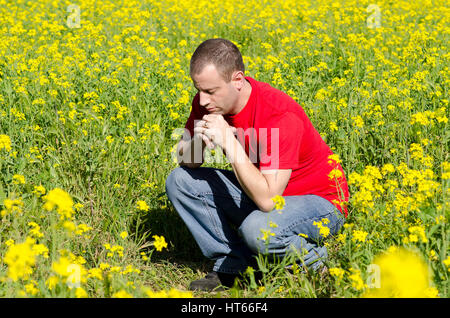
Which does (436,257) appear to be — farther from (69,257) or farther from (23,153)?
(23,153)

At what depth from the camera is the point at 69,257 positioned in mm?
2893

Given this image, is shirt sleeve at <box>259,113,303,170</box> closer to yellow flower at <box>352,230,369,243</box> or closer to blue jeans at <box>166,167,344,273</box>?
blue jeans at <box>166,167,344,273</box>

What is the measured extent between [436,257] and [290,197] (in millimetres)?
860

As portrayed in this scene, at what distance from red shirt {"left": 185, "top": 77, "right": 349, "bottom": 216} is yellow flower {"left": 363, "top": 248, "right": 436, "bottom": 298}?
791 millimetres

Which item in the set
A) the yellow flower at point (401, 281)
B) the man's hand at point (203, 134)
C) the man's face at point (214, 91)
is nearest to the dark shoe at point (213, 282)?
the man's hand at point (203, 134)

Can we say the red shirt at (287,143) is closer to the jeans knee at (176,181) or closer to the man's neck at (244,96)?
the man's neck at (244,96)

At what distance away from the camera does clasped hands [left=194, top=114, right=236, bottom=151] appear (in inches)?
113

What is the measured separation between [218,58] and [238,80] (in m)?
0.18

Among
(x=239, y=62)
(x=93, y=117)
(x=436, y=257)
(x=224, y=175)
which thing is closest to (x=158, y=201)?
(x=224, y=175)

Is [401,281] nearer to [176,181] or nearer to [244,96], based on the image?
[244,96]

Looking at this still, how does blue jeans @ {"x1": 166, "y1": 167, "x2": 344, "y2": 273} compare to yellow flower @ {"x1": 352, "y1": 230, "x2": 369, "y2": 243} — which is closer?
yellow flower @ {"x1": 352, "y1": 230, "x2": 369, "y2": 243}

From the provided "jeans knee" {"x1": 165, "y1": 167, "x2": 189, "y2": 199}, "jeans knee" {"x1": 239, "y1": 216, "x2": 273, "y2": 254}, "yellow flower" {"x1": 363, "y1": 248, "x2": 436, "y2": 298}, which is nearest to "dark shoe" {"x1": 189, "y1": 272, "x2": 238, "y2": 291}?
"jeans knee" {"x1": 239, "y1": 216, "x2": 273, "y2": 254}

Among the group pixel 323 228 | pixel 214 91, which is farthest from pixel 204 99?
pixel 323 228

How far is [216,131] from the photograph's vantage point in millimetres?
2893
